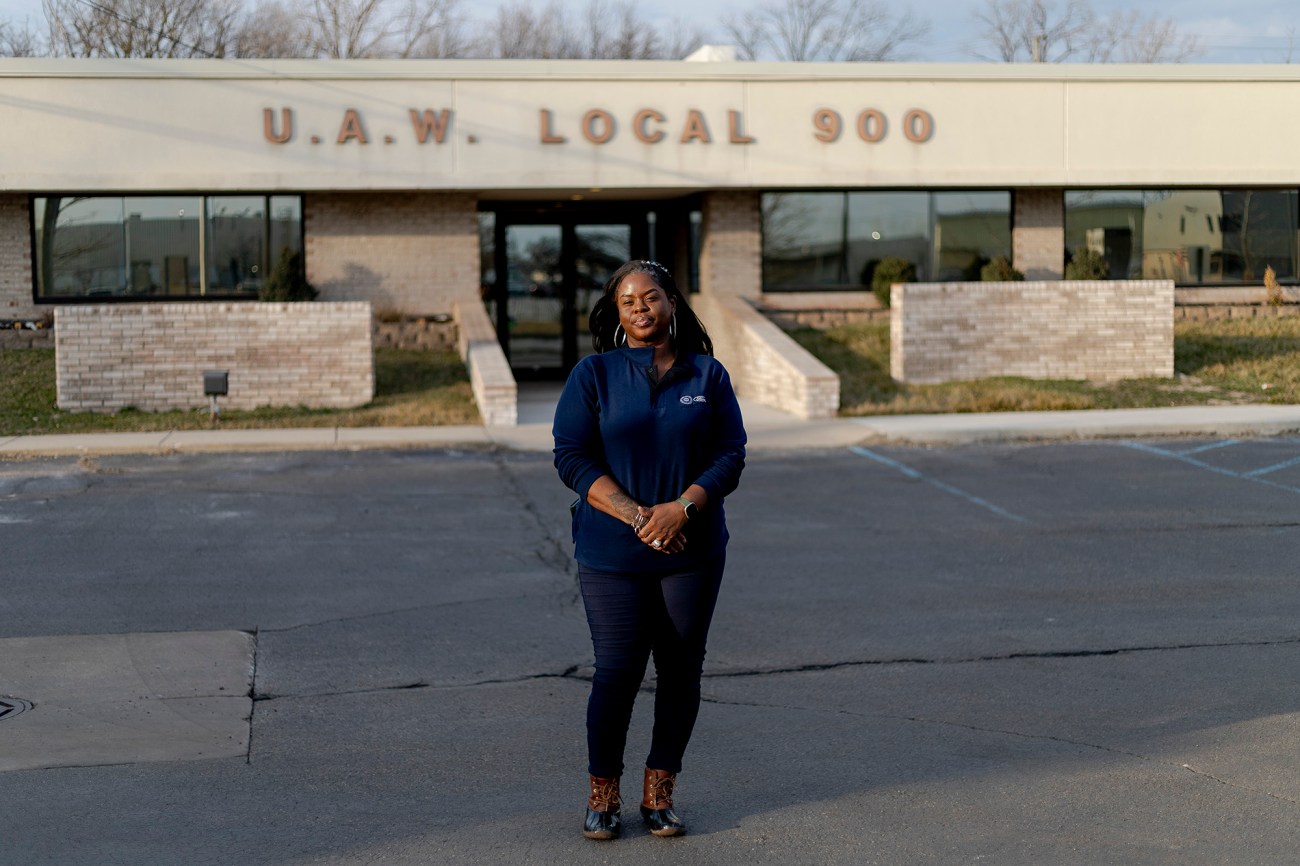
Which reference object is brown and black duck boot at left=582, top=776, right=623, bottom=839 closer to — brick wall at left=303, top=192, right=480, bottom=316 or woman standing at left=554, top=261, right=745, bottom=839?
woman standing at left=554, top=261, right=745, bottom=839

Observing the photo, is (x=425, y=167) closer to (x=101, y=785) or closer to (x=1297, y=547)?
(x=1297, y=547)

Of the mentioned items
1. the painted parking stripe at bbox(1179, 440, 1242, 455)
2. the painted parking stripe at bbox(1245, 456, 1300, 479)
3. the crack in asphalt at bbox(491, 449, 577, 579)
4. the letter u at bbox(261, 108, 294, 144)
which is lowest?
the crack in asphalt at bbox(491, 449, 577, 579)

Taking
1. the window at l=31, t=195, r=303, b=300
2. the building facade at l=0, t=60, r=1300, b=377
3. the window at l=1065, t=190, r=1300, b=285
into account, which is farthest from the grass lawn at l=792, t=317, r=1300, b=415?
the window at l=31, t=195, r=303, b=300

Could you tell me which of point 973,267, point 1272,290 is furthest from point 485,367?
point 1272,290

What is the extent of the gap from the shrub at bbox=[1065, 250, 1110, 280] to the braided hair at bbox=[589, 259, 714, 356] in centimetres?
2004

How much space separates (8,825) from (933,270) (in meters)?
21.7

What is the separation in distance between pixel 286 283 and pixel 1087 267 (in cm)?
1272

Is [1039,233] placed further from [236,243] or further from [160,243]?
[160,243]

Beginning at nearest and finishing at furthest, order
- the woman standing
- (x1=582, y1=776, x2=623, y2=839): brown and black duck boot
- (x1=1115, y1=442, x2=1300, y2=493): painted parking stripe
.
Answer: the woman standing → (x1=582, y1=776, x2=623, y2=839): brown and black duck boot → (x1=1115, y1=442, x2=1300, y2=493): painted parking stripe

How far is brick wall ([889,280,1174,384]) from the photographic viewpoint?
20.4 m

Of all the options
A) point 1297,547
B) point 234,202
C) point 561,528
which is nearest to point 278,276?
point 234,202

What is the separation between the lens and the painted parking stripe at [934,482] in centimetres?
1155

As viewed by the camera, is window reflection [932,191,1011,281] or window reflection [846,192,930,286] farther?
window reflection [932,191,1011,281]

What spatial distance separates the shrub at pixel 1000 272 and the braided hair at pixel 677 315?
790 inches
